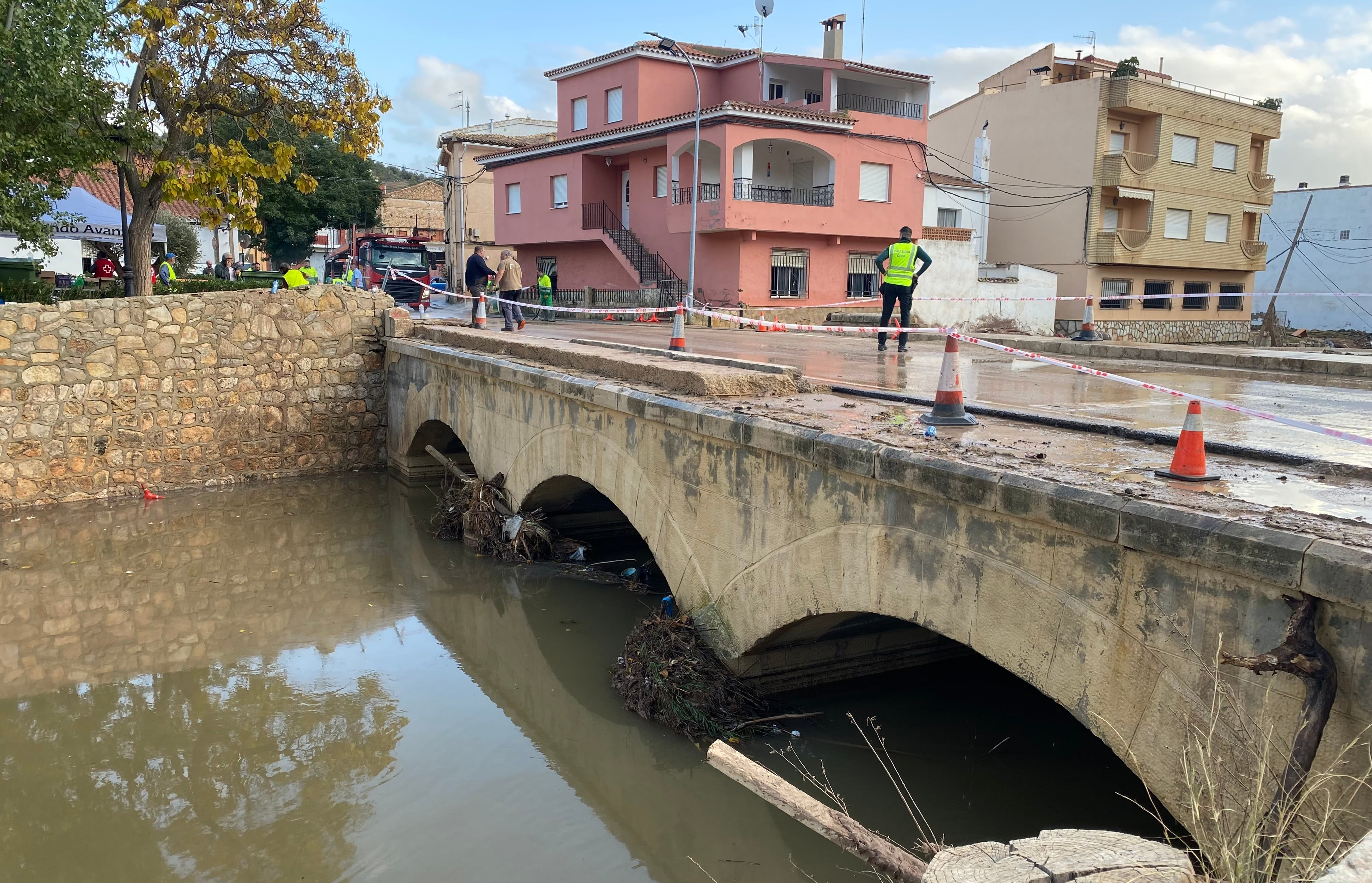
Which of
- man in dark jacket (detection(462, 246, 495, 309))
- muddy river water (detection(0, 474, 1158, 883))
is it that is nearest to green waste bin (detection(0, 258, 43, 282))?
man in dark jacket (detection(462, 246, 495, 309))

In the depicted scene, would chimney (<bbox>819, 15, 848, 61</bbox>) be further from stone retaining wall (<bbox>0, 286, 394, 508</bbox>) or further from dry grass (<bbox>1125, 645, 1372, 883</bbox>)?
dry grass (<bbox>1125, 645, 1372, 883</bbox>)

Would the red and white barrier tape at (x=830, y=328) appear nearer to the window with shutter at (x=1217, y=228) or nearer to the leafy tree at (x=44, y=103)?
the leafy tree at (x=44, y=103)

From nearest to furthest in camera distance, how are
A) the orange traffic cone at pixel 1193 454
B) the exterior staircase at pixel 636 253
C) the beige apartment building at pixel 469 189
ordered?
1. the orange traffic cone at pixel 1193 454
2. the exterior staircase at pixel 636 253
3. the beige apartment building at pixel 469 189

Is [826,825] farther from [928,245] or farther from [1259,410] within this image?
[928,245]

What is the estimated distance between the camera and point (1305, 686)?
10.2 ft

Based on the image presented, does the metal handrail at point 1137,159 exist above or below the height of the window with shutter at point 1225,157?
below

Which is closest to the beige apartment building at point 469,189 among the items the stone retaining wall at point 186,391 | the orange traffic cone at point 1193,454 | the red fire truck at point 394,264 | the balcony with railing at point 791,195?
the red fire truck at point 394,264

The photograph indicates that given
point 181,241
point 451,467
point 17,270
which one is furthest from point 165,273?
point 181,241

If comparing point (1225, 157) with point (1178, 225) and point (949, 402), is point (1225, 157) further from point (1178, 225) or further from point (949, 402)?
point (949, 402)

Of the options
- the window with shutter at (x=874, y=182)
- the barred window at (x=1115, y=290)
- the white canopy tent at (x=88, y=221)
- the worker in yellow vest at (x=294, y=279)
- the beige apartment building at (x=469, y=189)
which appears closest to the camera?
the worker in yellow vest at (x=294, y=279)

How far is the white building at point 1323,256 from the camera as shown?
129 feet

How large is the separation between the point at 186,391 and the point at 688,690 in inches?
399

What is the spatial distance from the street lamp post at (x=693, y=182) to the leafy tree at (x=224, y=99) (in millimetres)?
7456

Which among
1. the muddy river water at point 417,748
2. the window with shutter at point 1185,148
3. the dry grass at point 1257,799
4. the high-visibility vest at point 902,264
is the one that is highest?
the window with shutter at point 1185,148
